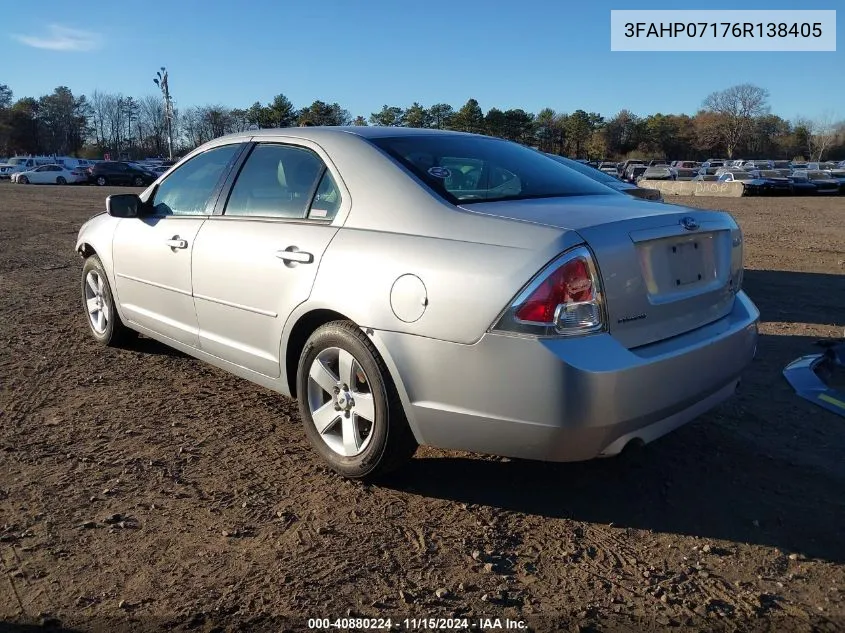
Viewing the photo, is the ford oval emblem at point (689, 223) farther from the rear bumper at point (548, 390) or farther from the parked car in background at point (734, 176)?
the parked car in background at point (734, 176)

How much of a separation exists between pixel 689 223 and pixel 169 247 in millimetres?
2964

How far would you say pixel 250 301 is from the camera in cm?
359

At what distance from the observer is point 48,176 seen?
156 ft

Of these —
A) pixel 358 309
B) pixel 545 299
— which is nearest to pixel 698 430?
pixel 545 299

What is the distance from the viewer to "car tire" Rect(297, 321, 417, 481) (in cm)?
298

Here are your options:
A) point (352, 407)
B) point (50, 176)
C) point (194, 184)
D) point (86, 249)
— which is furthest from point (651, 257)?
point (50, 176)

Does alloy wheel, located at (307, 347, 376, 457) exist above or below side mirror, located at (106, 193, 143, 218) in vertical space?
below

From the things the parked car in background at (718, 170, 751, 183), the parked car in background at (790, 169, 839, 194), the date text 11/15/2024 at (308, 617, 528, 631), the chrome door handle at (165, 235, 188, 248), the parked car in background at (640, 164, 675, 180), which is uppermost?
the parked car in background at (640, 164, 675, 180)

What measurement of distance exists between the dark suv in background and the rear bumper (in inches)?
1884

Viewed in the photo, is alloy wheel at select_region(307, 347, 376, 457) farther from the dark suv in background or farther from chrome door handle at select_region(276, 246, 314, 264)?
the dark suv in background

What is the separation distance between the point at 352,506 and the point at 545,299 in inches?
50.0

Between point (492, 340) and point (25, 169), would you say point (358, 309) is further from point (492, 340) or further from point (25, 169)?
point (25, 169)

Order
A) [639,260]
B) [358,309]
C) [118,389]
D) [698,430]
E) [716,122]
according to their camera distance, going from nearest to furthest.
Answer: [639,260]
[358,309]
[698,430]
[118,389]
[716,122]

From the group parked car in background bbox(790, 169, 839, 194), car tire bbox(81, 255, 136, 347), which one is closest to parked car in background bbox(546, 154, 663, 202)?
car tire bbox(81, 255, 136, 347)
